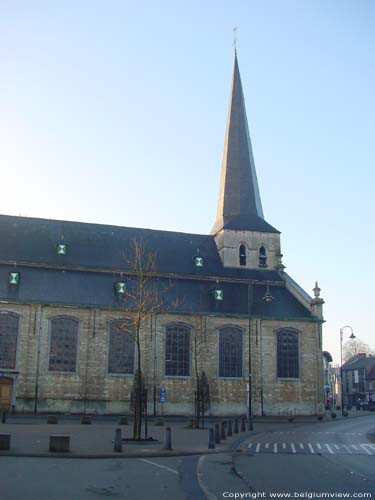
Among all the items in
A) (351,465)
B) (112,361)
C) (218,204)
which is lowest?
(351,465)

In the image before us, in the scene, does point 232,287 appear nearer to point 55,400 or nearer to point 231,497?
point 55,400

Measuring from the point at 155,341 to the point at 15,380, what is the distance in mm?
10418

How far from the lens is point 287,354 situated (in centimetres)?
4694

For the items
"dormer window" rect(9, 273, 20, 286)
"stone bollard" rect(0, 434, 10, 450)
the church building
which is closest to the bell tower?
the church building

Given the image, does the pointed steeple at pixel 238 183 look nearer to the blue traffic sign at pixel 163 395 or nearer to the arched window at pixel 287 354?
the arched window at pixel 287 354

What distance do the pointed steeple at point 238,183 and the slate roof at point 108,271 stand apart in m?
3.47

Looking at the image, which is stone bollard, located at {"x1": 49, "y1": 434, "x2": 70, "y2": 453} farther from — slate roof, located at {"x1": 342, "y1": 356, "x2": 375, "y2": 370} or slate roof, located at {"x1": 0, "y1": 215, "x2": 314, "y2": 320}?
slate roof, located at {"x1": 342, "y1": 356, "x2": 375, "y2": 370}

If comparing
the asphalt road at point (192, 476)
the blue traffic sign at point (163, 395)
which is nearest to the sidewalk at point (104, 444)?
the asphalt road at point (192, 476)

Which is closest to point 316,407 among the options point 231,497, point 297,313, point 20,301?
point 297,313

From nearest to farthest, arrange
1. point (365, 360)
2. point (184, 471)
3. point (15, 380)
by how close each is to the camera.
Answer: point (184, 471) → point (15, 380) → point (365, 360)

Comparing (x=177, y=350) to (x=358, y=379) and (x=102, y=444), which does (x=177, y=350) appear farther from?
(x=358, y=379)

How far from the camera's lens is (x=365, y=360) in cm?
10838

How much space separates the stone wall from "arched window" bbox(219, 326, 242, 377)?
47cm

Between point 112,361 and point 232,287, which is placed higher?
point 232,287
